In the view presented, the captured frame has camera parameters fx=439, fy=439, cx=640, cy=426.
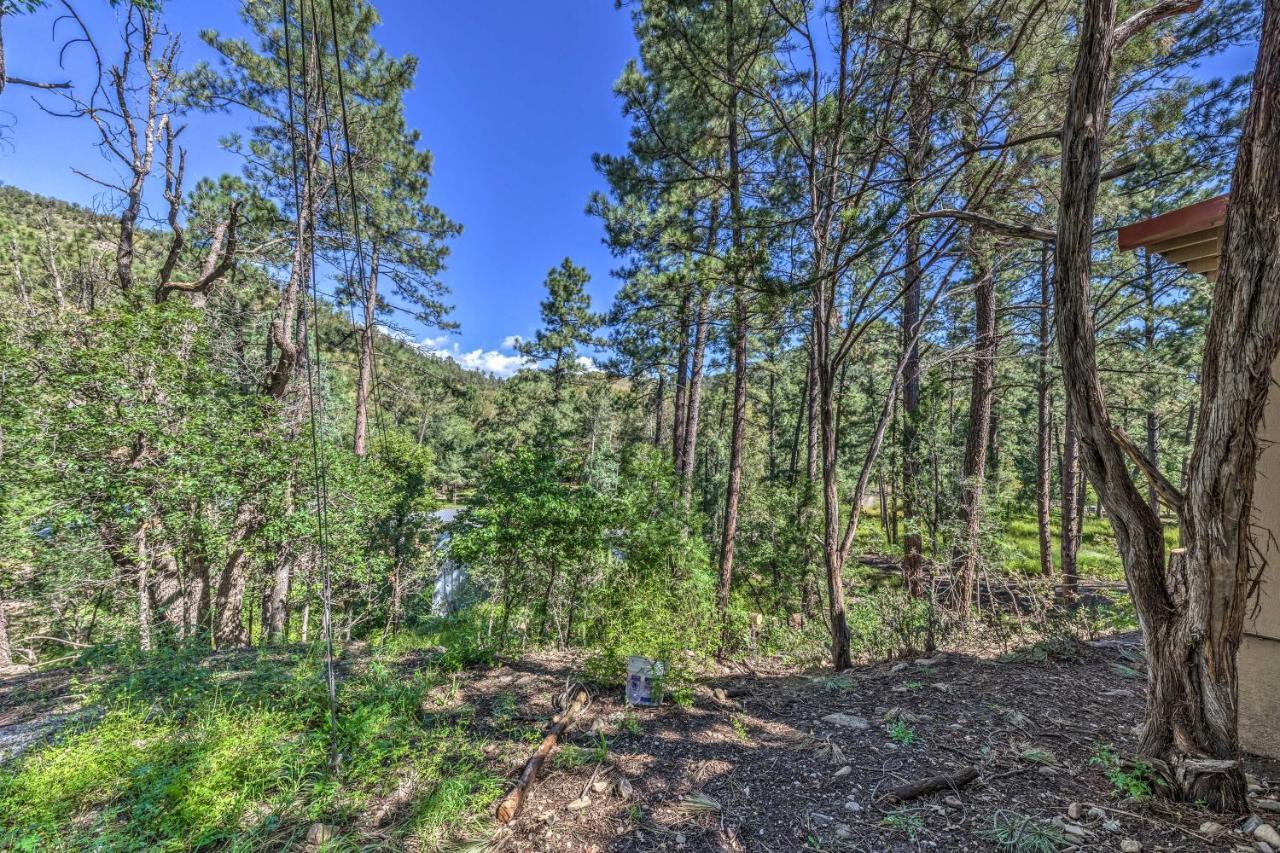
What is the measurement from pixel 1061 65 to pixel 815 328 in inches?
98.6

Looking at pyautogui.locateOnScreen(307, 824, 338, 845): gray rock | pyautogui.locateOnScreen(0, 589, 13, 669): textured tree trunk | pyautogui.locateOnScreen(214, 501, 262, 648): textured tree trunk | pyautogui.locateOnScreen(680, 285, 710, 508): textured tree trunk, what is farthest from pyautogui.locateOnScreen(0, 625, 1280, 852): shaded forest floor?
pyautogui.locateOnScreen(680, 285, 710, 508): textured tree trunk

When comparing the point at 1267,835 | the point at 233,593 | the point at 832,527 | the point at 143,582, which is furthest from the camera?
the point at 233,593

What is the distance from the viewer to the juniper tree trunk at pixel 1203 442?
182 cm

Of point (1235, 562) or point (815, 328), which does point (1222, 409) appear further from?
point (815, 328)

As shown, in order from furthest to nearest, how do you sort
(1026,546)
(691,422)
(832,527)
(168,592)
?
(1026,546) < (691,422) < (168,592) < (832,527)

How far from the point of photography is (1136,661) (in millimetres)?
3693

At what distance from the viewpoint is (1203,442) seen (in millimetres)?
1944

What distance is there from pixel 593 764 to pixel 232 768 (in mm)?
1965

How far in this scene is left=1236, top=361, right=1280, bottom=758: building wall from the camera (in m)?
2.40

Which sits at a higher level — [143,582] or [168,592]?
[143,582]

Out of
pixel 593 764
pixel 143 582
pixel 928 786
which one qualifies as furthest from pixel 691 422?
pixel 143 582

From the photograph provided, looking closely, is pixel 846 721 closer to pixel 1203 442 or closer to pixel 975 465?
pixel 1203 442

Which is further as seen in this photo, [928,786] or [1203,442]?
[928,786]

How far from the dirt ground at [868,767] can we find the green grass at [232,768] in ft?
1.30
